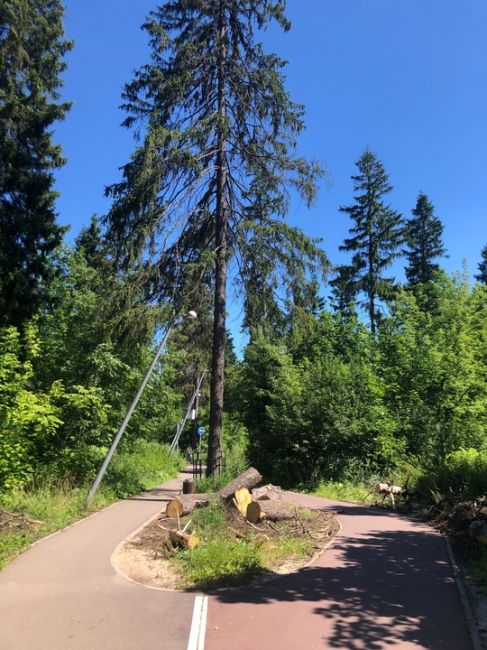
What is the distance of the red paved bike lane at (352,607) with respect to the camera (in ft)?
16.6

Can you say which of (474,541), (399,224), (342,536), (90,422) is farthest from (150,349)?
(399,224)

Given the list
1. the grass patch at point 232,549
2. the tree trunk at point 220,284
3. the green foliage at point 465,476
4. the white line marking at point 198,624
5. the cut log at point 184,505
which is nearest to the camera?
the white line marking at point 198,624

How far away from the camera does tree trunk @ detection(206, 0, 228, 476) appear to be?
16.7 m

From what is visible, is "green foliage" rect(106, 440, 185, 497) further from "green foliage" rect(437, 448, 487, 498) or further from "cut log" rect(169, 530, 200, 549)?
"green foliage" rect(437, 448, 487, 498)

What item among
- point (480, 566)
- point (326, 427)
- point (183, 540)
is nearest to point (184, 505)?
point (183, 540)

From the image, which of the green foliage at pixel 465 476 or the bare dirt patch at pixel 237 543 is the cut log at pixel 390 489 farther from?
the bare dirt patch at pixel 237 543

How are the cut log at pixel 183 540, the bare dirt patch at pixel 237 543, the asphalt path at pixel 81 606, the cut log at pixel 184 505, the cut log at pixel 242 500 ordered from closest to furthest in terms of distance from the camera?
the asphalt path at pixel 81 606 < the bare dirt patch at pixel 237 543 < the cut log at pixel 183 540 < the cut log at pixel 242 500 < the cut log at pixel 184 505

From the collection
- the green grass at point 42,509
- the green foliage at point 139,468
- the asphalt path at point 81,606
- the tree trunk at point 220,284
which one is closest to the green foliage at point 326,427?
the tree trunk at point 220,284

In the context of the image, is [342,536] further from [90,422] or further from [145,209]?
[145,209]

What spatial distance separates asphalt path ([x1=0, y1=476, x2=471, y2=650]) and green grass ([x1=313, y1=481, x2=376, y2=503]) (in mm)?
6527

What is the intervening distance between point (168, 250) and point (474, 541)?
12.4 meters

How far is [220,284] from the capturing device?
17391 mm

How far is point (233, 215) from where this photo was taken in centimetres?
1798

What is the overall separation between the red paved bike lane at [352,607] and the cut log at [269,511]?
6.66ft
